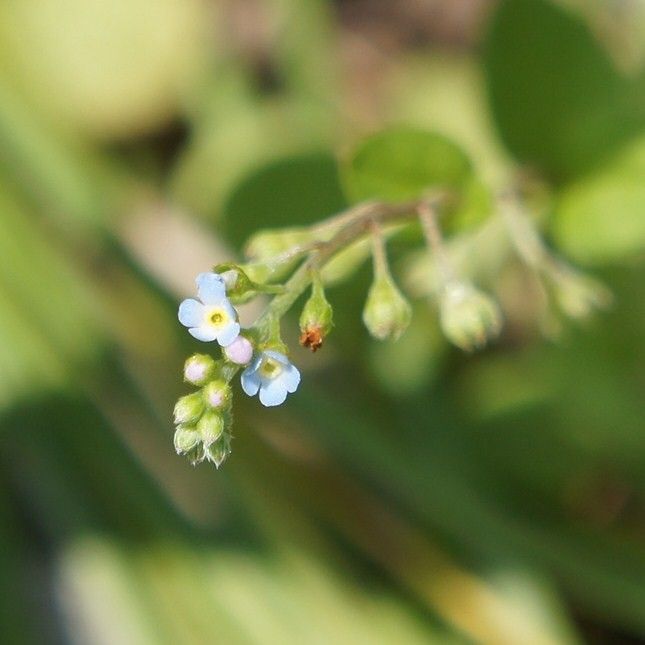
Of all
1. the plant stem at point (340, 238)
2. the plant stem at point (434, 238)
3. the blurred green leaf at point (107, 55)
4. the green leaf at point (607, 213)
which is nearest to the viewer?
the plant stem at point (340, 238)

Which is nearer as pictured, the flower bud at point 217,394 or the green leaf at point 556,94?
the flower bud at point 217,394

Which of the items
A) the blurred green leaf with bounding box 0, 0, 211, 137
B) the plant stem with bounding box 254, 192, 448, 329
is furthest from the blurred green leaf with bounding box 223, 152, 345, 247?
the blurred green leaf with bounding box 0, 0, 211, 137

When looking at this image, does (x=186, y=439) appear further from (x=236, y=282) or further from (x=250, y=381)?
(x=236, y=282)

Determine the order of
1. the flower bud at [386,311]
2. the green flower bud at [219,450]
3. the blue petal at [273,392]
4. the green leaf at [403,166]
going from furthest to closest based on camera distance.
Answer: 1. the green leaf at [403,166]
2. the flower bud at [386,311]
3. the green flower bud at [219,450]
4. the blue petal at [273,392]

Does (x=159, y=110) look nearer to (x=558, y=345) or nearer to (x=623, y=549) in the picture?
(x=558, y=345)

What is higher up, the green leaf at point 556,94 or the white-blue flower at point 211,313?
the green leaf at point 556,94

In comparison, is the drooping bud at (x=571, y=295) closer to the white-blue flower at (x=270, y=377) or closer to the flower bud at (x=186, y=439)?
the white-blue flower at (x=270, y=377)

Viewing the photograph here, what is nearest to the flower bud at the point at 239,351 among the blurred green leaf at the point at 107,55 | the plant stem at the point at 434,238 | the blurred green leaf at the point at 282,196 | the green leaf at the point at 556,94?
the plant stem at the point at 434,238

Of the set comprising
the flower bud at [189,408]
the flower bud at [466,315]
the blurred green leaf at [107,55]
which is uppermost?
the blurred green leaf at [107,55]
